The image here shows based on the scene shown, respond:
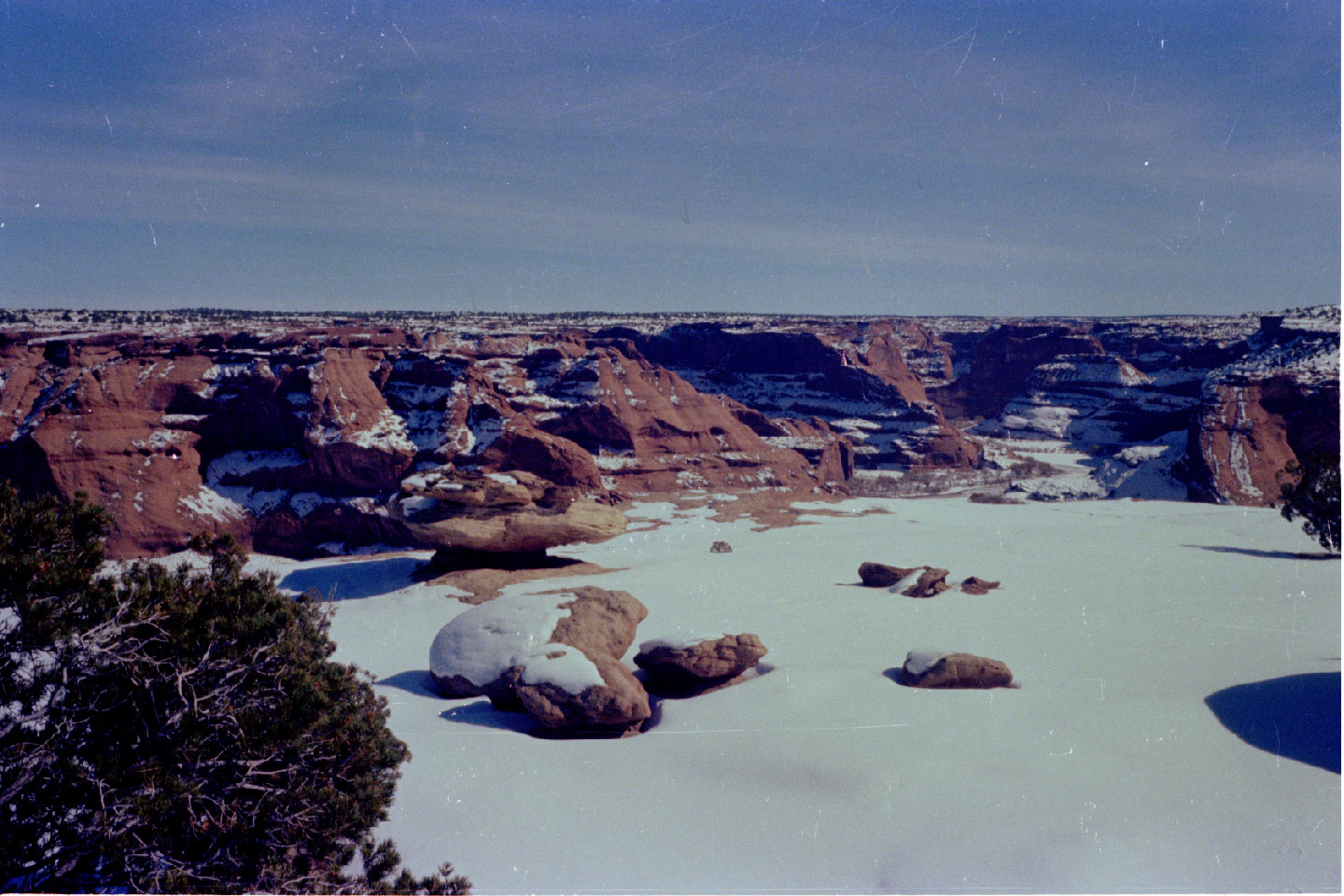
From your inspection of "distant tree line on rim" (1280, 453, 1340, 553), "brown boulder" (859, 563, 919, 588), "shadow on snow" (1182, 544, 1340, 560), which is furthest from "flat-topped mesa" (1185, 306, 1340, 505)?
"brown boulder" (859, 563, 919, 588)

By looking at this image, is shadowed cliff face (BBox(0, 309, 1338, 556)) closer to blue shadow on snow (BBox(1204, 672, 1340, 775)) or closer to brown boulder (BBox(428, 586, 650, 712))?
brown boulder (BBox(428, 586, 650, 712))

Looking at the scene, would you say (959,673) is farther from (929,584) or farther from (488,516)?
(488,516)

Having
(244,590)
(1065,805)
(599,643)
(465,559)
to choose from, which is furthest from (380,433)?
(1065,805)

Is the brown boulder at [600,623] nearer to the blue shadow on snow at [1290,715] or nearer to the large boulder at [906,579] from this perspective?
the large boulder at [906,579]

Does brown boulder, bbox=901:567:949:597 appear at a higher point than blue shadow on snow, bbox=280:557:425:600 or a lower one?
higher

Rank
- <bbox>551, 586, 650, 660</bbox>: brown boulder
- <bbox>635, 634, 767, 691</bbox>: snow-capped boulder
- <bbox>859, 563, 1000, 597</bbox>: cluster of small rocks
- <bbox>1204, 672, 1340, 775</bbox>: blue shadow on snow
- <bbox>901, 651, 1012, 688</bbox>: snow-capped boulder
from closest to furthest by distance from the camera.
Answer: <bbox>1204, 672, 1340, 775</bbox>: blue shadow on snow, <bbox>901, 651, 1012, 688</bbox>: snow-capped boulder, <bbox>635, 634, 767, 691</bbox>: snow-capped boulder, <bbox>551, 586, 650, 660</bbox>: brown boulder, <bbox>859, 563, 1000, 597</bbox>: cluster of small rocks

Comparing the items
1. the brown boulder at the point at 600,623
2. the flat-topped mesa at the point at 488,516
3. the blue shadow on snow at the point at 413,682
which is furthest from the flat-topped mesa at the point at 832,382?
the blue shadow on snow at the point at 413,682

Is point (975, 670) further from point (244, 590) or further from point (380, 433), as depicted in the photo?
point (380, 433)
